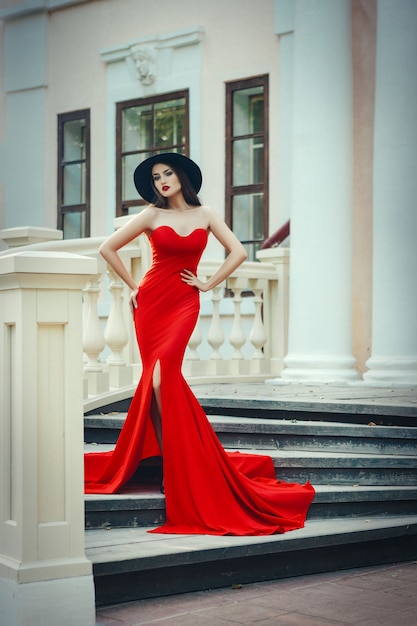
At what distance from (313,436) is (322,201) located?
3.04 metres

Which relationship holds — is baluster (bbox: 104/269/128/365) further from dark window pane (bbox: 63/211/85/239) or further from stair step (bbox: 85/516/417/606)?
dark window pane (bbox: 63/211/85/239)

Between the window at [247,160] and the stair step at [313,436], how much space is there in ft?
14.0

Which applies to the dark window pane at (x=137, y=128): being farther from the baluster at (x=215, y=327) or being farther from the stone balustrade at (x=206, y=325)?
the baluster at (x=215, y=327)

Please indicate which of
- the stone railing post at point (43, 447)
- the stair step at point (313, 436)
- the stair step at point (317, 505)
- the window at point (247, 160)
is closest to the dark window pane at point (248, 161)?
the window at point (247, 160)

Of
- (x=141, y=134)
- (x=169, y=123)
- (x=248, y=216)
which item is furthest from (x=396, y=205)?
(x=141, y=134)

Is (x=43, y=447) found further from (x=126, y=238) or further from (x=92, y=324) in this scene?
(x=92, y=324)

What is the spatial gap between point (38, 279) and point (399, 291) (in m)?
4.80

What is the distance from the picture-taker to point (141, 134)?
1184cm

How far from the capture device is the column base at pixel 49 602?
423 cm

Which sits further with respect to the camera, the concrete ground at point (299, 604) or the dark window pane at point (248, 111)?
the dark window pane at point (248, 111)

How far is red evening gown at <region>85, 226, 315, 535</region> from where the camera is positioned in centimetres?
552

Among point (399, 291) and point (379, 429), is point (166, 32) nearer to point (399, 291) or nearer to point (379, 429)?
point (399, 291)

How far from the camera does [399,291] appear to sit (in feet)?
28.3

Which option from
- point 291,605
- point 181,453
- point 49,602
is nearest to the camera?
point 49,602
